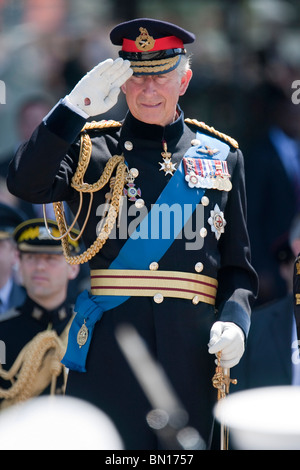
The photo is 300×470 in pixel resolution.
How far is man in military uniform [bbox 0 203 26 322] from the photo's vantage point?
671cm

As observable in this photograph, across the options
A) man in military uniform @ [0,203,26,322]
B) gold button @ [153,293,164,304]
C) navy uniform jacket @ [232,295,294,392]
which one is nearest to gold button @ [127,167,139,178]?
gold button @ [153,293,164,304]

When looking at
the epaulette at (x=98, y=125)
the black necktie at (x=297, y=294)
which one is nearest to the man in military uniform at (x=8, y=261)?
the epaulette at (x=98, y=125)

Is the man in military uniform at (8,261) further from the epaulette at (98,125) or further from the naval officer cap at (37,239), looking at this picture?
the epaulette at (98,125)

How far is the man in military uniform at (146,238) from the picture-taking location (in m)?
4.36

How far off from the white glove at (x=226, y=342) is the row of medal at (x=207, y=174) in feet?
1.80

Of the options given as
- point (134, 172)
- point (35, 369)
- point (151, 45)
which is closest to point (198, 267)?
point (134, 172)

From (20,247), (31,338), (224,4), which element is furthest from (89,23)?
(31,338)

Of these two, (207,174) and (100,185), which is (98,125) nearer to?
(100,185)

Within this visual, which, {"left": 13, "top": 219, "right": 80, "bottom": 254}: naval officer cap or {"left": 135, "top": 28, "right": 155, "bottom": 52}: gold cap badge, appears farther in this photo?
{"left": 13, "top": 219, "right": 80, "bottom": 254}: naval officer cap

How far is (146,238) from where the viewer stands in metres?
4.43

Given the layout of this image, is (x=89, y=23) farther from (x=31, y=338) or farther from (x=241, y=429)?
(x=241, y=429)

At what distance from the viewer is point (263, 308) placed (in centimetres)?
624

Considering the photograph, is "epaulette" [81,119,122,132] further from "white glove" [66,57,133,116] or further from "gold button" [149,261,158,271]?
"gold button" [149,261,158,271]

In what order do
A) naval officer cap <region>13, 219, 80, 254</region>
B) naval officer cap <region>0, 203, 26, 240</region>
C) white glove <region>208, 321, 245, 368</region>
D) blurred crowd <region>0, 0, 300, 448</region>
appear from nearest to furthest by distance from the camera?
white glove <region>208, 321, 245, 368</region>, naval officer cap <region>13, 219, 80, 254</region>, naval officer cap <region>0, 203, 26, 240</region>, blurred crowd <region>0, 0, 300, 448</region>
